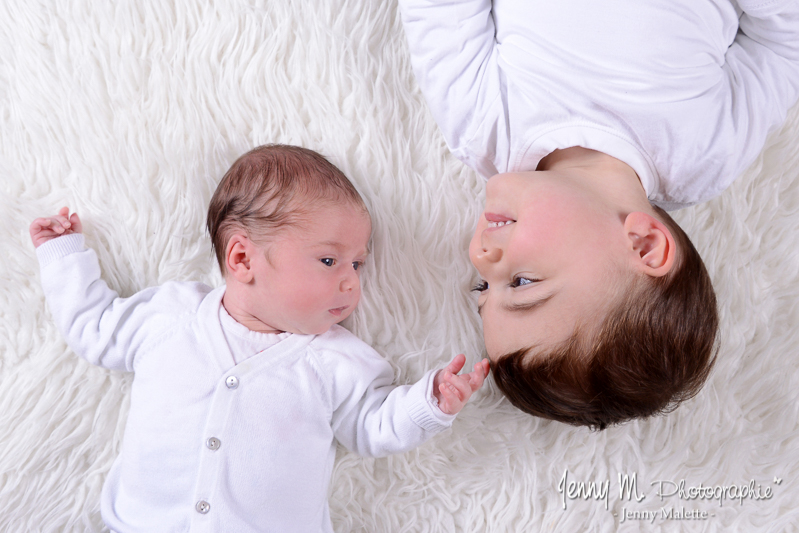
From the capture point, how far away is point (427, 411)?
114 centimetres

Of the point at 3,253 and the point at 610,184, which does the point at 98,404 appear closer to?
the point at 3,253

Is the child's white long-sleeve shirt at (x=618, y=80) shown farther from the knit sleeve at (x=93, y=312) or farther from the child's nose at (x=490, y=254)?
the knit sleeve at (x=93, y=312)

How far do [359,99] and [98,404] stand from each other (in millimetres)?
897

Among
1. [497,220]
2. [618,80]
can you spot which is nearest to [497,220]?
[497,220]

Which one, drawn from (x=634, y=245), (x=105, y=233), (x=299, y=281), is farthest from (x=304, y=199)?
(x=634, y=245)

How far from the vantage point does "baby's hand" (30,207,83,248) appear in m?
1.27

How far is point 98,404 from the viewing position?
1324mm

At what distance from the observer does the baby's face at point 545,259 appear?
104 cm

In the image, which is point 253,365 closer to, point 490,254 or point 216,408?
point 216,408

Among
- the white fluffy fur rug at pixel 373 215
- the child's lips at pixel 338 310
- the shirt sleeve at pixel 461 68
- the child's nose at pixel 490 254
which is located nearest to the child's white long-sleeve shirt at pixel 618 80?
the shirt sleeve at pixel 461 68

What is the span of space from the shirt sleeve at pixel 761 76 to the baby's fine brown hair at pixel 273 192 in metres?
0.81

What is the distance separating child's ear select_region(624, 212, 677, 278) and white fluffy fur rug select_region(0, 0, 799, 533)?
1.32 feet

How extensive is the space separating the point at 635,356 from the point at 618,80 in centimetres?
54

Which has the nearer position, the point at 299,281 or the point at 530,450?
the point at 299,281
